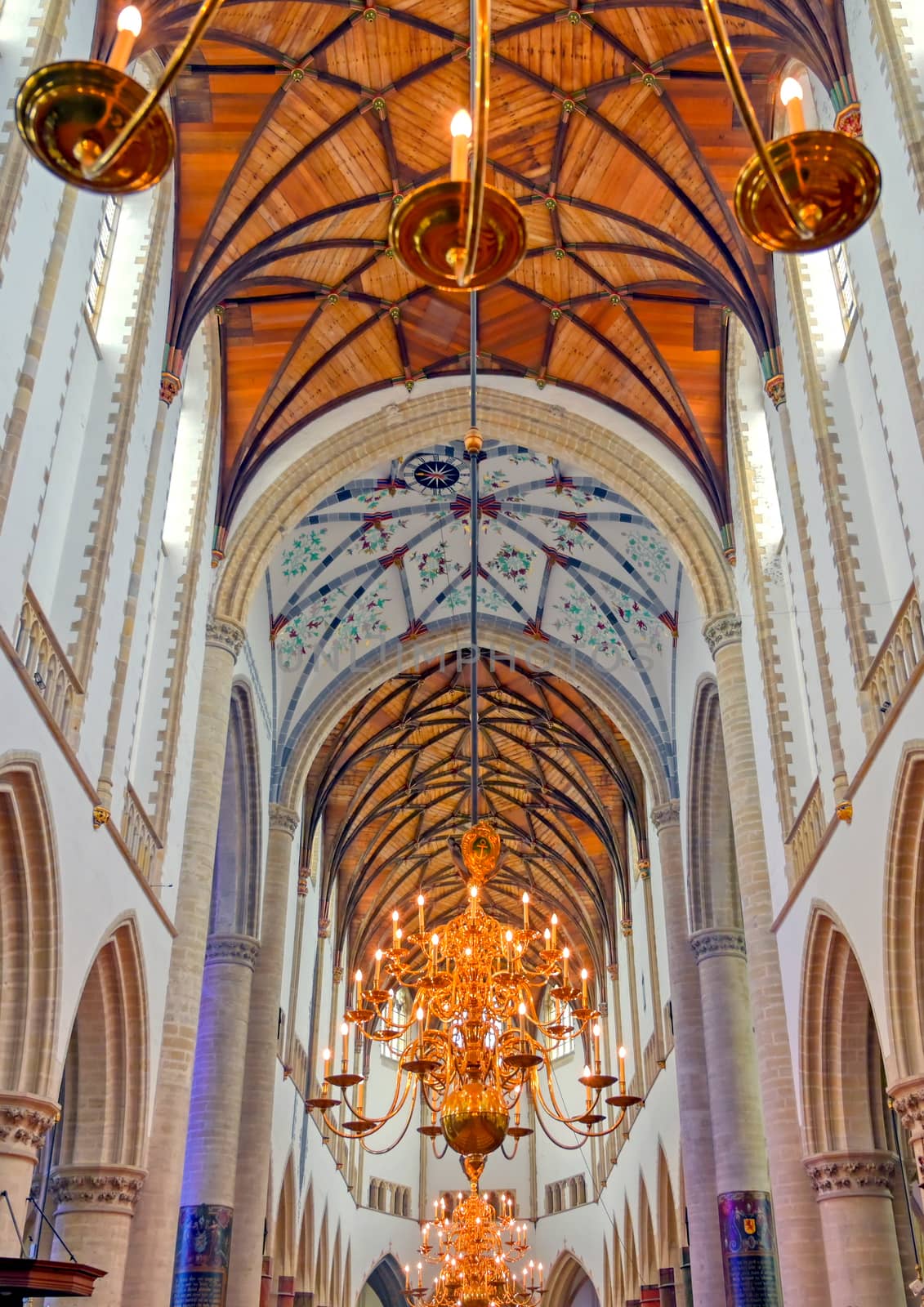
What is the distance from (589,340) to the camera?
1528 cm

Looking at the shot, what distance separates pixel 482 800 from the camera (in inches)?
1104

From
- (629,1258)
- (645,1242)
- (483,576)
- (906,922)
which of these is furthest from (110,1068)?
(629,1258)

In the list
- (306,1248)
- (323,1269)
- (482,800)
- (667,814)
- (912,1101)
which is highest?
(482,800)

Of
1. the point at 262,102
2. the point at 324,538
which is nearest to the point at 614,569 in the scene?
the point at 324,538

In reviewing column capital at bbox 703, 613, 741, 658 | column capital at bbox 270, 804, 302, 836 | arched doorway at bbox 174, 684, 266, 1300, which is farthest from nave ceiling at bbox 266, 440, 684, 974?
column capital at bbox 703, 613, 741, 658

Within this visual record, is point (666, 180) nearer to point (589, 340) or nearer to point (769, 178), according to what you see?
point (589, 340)

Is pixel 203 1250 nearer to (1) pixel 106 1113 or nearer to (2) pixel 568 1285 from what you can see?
(1) pixel 106 1113

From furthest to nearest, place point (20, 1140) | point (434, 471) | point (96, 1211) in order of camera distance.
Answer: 1. point (434, 471)
2. point (96, 1211)
3. point (20, 1140)

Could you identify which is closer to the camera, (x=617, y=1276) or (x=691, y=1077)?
(x=691, y=1077)

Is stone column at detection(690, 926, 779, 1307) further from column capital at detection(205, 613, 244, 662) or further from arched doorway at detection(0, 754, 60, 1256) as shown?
arched doorway at detection(0, 754, 60, 1256)

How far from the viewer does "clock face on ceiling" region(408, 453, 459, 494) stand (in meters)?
17.9

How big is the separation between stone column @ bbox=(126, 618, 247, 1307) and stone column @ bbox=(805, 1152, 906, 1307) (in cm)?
564

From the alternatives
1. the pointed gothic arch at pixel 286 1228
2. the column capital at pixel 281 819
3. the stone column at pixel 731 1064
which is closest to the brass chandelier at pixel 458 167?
the stone column at pixel 731 1064

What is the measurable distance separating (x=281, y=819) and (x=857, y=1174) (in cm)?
1079
